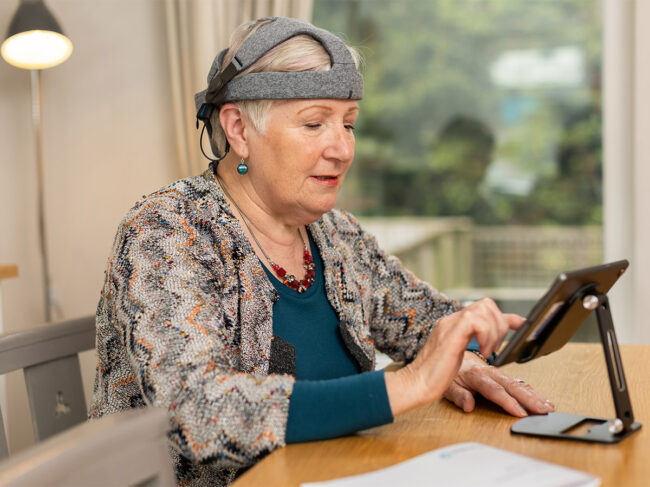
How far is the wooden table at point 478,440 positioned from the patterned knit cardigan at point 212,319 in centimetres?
9

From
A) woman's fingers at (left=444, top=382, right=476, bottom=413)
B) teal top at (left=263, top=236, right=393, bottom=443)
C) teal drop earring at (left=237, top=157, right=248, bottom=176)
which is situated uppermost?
teal drop earring at (left=237, top=157, right=248, bottom=176)

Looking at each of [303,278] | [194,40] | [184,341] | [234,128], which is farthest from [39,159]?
[184,341]

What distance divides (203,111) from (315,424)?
77 centimetres

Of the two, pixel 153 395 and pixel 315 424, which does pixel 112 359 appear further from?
pixel 315 424

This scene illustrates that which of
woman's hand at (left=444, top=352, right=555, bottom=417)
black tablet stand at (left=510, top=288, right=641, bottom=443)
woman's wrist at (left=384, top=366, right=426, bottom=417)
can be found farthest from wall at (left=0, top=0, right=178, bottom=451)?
black tablet stand at (left=510, top=288, right=641, bottom=443)

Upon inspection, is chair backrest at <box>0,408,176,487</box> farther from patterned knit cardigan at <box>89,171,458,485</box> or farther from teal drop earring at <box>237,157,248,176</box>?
teal drop earring at <box>237,157,248,176</box>

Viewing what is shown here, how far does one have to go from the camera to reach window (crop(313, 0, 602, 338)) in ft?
9.71

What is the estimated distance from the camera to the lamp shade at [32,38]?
262 cm

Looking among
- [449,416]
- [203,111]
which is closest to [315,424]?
[449,416]

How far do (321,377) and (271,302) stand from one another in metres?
0.18

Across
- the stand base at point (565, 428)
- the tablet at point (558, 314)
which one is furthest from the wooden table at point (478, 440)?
the tablet at point (558, 314)

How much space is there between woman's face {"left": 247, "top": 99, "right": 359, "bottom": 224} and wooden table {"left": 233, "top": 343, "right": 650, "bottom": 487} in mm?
501

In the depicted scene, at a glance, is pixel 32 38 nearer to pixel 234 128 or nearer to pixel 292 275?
pixel 234 128

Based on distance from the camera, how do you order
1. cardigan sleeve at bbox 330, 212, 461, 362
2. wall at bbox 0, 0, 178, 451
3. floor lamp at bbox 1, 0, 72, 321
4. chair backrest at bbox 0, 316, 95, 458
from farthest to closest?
wall at bbox 0, 0, 178, 451 < floor lamp at bbox 1, 0, 72, 321 < cardigan sleeve at bbox 330, 212, 461, 362 < chair backrest at bbox 0, 316, 95, 458
